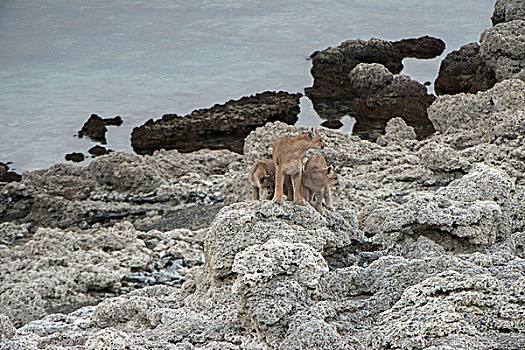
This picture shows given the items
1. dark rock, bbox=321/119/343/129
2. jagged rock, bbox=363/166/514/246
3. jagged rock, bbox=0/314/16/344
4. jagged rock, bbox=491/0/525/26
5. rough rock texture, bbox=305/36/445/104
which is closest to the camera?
jagged rock, bbox=0/314/16/344

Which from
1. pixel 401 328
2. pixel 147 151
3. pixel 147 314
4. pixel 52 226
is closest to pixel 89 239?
pixel 52 226

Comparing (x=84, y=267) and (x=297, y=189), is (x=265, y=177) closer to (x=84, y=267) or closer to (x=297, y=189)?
(x=297, y=189)

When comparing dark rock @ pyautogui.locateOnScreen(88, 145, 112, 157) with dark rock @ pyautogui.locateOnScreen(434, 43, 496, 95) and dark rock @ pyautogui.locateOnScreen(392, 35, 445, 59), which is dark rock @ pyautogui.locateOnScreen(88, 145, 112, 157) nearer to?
dark rock @ pyautogui.locateOnScreen(434, 43, 496, 95)

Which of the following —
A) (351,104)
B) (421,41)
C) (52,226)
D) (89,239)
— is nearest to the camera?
(89,239)

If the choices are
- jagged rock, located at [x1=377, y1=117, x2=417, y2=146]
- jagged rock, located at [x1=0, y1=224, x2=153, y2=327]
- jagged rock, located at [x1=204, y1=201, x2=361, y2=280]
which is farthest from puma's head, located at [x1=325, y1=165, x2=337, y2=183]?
jagged rock, located at [x1=377, y1=117, x2=417, y2=146]

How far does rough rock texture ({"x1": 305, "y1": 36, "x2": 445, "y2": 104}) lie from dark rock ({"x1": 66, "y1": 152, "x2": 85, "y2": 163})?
7.94 meters

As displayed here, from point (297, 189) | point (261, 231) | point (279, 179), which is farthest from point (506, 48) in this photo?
point (261, 231)

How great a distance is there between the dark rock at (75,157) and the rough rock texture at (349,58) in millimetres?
7940

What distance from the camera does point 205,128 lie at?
16438 millimetres

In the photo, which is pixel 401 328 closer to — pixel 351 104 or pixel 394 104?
pixel 394 104

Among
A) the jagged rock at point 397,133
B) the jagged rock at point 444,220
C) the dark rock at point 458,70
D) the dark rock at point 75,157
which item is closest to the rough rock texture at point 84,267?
the jagged rock at point 444,220

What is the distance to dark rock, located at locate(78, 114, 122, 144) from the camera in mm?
16766

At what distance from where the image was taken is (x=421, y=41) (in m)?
24.2

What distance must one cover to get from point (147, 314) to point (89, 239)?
12.3 ft
